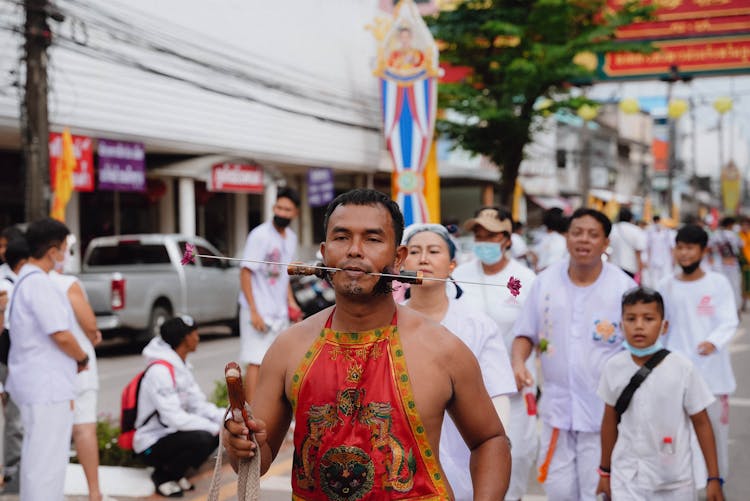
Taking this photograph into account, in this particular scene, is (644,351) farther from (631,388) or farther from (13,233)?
(13,233)

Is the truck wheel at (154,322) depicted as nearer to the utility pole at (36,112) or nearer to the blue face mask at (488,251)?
the utility pole at (36,112)

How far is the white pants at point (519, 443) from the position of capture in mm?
5098

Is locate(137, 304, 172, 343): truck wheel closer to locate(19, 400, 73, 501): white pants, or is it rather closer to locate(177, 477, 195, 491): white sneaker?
locate(177, 477, 195, 491): white sneaker

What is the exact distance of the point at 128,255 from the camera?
50.5 ft

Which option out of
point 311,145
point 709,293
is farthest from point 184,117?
point 709,293

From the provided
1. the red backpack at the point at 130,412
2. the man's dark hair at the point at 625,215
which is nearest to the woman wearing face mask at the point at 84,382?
the red backpack at the point at 130,412

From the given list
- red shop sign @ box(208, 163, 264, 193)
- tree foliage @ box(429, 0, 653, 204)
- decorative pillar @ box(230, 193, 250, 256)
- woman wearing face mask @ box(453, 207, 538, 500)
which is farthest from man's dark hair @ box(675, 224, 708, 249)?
decorative pillar @ box(230, 193, 250, 256)

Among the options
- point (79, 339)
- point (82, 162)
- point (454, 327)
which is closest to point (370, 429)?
point (454, 327)

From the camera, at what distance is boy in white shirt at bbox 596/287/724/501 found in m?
4.51

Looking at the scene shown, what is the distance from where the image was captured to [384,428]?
250 cm

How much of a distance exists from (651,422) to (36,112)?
30.0 feet

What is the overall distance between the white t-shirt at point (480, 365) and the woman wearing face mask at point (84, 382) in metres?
2.55

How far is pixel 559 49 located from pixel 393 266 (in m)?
18.7

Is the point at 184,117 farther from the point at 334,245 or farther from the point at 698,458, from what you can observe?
the point at 334,245
